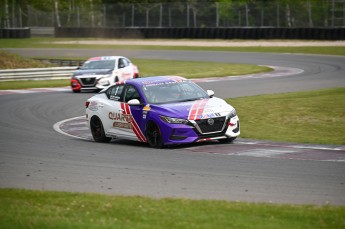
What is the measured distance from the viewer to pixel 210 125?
50.5 feet

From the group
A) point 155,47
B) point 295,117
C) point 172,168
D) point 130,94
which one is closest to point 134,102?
point 130,94

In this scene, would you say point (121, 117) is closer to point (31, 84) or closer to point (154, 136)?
point (154, 136)

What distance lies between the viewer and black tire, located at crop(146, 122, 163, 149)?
1547 cm

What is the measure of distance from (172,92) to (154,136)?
4.05 feet

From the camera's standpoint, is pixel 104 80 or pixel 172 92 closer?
pixel 172 92

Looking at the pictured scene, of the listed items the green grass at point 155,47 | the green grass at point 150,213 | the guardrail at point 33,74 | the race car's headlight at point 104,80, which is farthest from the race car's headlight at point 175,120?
the green grass at point 155,47

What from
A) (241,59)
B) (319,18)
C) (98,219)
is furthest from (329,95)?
(319,18)

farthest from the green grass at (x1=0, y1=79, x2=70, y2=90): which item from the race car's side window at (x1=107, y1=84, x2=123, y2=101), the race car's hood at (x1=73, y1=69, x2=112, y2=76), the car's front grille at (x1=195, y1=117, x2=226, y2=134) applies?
the car's front grille at (x1=195, y1=117, x2=226, y2=134)

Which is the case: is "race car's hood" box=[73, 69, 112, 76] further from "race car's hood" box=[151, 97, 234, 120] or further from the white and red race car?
"race car's hood" box=[151, 97, 234, 120]

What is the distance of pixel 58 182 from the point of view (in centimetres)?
1170

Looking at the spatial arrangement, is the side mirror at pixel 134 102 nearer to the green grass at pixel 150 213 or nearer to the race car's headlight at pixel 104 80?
the green grass at pixel 150 213

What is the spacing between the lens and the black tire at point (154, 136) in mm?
15469

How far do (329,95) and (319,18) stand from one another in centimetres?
3353

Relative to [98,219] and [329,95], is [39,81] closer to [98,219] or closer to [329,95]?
[329,95]
